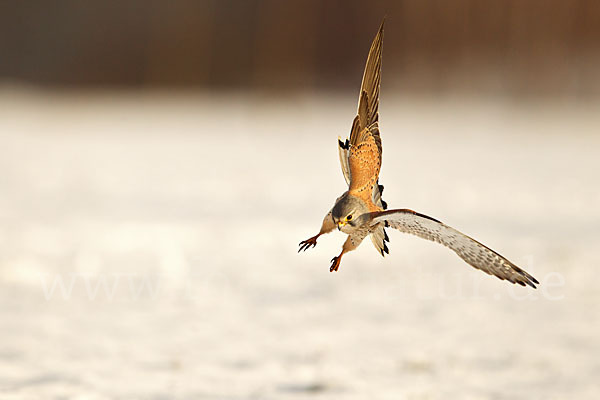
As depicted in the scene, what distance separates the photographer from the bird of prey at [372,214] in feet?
1.88

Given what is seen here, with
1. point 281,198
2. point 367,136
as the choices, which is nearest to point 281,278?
point 281,198

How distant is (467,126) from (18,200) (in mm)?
7055

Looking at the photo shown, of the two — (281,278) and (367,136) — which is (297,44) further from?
(367,136)

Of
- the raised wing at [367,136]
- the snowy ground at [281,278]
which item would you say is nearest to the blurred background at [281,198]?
the snowy ground at [281,278]

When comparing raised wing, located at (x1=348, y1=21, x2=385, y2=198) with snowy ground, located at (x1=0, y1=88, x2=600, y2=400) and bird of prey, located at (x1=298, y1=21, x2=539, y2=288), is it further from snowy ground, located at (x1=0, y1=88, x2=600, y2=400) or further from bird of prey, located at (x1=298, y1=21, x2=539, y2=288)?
snowy ground, located at (x1=0, y1=88, x2=600, y2=400)

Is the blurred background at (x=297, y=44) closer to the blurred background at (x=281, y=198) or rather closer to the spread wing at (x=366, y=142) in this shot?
the blurred background at (x=281, y=198)

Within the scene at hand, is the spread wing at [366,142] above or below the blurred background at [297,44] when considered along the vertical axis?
below

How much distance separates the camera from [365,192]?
0.62 m

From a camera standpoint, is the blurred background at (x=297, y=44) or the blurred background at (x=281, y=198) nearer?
the blurred background at (x=281, y=198)

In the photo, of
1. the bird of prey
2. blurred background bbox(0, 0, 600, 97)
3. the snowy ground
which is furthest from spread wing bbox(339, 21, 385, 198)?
blurred background bbox(0, 0, 600, 97)

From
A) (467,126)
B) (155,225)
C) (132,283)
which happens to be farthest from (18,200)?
(467,126)

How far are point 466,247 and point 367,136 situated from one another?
0.15 m

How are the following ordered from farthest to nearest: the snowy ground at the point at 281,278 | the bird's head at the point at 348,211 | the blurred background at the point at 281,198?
the blurred background at the point at 281,198 < the snowy ground at the point at 281,278 < the bird's head at the point at 348,211

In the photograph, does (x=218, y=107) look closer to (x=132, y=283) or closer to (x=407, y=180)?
(x=407, y=180)
